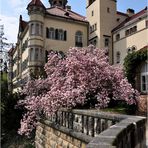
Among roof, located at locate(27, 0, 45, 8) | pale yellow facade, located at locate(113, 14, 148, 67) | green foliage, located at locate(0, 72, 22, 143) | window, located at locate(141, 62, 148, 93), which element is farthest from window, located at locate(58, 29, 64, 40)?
green foliage, located at locate(0, 72, 22, 143)

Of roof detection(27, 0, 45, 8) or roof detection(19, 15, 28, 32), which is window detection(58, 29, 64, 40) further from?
roof detection(19, 15, 28, 32)

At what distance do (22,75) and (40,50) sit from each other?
782cm

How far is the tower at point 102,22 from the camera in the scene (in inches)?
1524

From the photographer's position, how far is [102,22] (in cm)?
3903

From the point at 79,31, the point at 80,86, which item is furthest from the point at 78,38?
the point at 80,86

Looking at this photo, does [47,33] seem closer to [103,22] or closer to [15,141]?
[103,22]

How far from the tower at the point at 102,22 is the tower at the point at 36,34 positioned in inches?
269

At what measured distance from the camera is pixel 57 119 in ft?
39.7

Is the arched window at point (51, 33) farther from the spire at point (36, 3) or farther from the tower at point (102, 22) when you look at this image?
the tower at point (102, 22)

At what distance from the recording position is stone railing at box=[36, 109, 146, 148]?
15.9ft

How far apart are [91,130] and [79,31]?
33.4 m

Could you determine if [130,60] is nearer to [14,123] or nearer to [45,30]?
[14,123]

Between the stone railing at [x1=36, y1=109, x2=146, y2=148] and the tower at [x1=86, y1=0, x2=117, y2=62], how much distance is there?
2498 cm

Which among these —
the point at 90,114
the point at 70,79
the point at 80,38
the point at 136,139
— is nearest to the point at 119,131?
the point at 136,139
